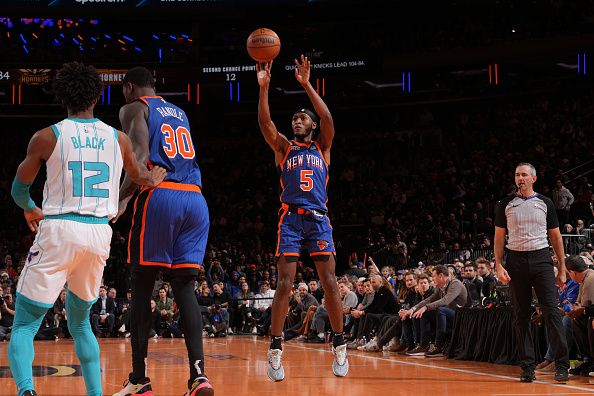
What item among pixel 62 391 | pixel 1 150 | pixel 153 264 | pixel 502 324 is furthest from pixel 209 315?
pixel 1 150

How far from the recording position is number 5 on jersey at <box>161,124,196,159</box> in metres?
5.12

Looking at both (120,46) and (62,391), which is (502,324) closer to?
(62,391)

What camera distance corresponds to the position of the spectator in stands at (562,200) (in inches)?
687

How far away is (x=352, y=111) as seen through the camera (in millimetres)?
29656

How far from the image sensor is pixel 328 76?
973 inches

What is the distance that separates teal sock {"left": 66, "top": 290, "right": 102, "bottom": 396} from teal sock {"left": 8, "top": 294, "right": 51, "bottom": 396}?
182mm

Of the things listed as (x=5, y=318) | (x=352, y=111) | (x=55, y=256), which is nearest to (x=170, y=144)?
(x=55, y=256)

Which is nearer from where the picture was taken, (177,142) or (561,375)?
(177,142)

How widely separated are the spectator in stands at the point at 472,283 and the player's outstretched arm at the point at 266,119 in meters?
5.46

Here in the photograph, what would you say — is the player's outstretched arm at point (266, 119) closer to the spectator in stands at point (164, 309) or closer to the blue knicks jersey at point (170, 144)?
the blue knicks jersey at point (170, 144)

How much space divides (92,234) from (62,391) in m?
2.67

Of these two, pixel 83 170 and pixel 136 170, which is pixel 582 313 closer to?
pixel 136 170

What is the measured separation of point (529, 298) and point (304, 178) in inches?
99.3

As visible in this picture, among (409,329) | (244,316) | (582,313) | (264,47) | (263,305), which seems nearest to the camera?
(264,47)
